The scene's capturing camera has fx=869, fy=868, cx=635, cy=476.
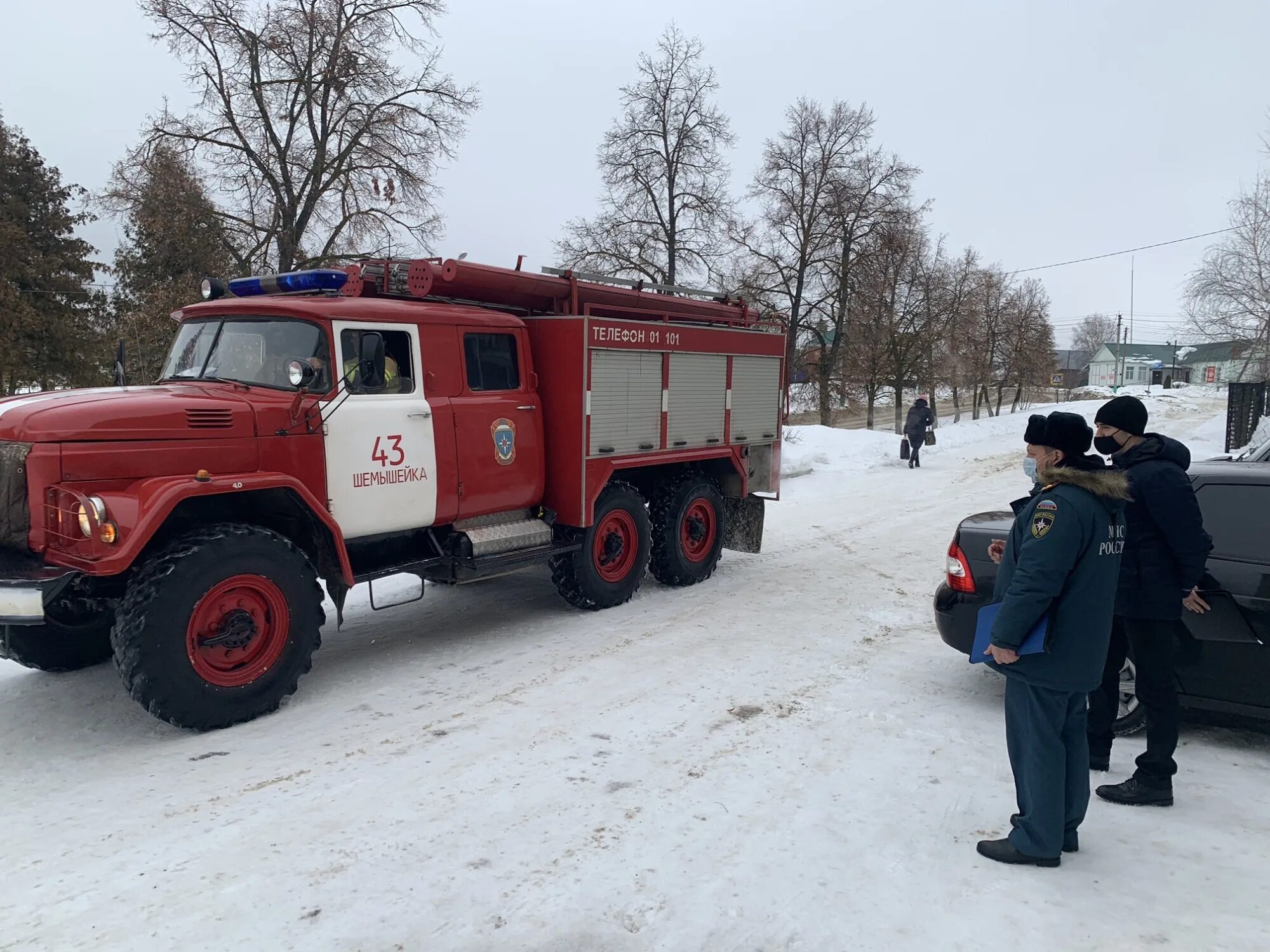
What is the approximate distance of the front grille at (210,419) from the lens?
502 centimetres

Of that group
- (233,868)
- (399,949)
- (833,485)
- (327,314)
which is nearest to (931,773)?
(399,949)

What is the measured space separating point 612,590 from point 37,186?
32321 mm

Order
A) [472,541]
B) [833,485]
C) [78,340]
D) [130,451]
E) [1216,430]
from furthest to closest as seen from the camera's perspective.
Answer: [1216,430], [78,340], [833,485], [472,541], [130,451]

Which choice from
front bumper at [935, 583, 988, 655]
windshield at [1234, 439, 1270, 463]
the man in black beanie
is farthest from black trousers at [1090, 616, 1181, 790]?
windshield at [1234, 439, 1270, 463]

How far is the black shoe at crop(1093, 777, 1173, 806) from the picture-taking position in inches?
161

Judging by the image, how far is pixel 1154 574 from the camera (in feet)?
13.4

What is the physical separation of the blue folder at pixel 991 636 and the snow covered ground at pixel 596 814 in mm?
863

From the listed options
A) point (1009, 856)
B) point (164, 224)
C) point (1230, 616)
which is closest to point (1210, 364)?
point (164, 224)

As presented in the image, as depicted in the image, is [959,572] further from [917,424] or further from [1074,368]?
[1074,368]

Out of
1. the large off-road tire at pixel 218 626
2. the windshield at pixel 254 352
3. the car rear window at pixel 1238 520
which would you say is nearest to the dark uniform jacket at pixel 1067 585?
the car rear window at pixel 1238 520

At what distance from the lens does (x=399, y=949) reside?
3047 millimetres

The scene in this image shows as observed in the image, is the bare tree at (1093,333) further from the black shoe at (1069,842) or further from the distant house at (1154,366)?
the black shoe at (1069,842)

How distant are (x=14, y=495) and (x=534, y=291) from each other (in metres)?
3.98

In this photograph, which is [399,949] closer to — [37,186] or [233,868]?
[233,868]
